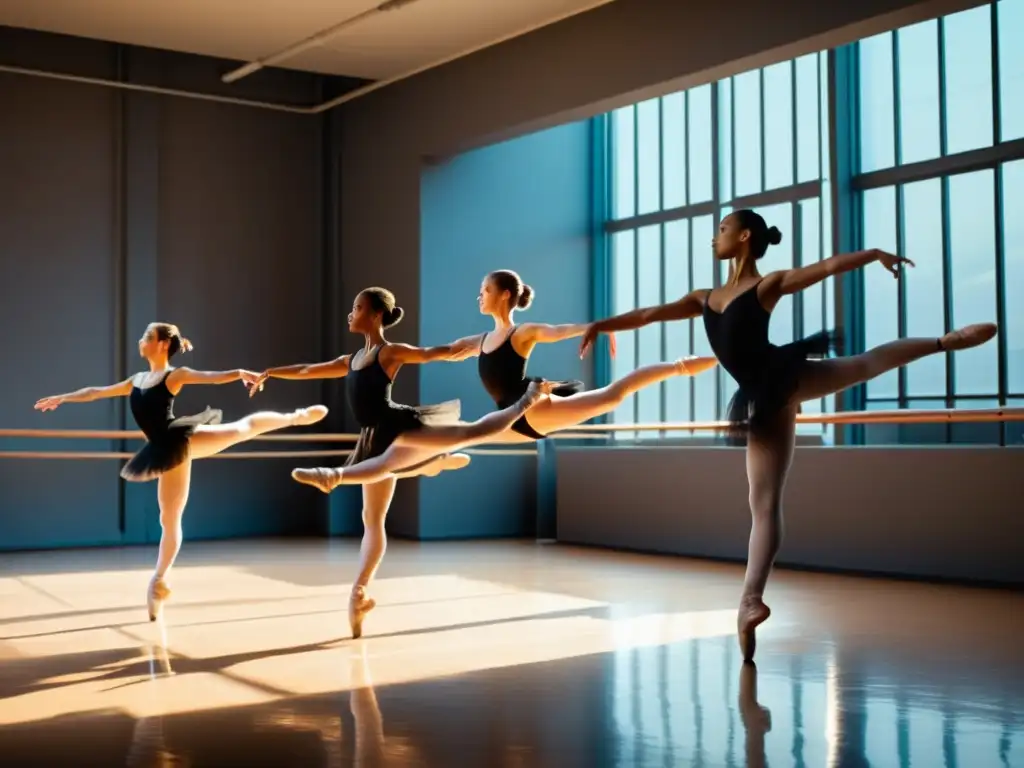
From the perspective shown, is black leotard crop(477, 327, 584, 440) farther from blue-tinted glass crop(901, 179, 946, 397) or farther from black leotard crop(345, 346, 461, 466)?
blue-tinted glass crop(901, 179, 946, 397)

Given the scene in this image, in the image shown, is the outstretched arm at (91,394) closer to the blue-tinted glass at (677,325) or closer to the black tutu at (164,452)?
the black tutu at (164,452)

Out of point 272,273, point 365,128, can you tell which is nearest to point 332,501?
point 272,273

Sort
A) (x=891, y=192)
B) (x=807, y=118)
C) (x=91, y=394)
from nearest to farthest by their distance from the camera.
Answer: (x=91, y=394) → (x=891, y=192) → (x=807, y=118)

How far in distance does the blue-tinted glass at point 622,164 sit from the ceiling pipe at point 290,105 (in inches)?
71.8

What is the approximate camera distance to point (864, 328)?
27.0 ft

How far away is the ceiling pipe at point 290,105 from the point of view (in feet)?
26.3

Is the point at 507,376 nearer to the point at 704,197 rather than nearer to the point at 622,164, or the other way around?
the point at 704,197

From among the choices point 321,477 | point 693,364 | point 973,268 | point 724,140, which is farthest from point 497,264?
point 321,477

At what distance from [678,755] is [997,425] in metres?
5.65

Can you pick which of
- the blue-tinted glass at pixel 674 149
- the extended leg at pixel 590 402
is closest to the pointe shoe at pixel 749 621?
the extended leg at pixel 590 402

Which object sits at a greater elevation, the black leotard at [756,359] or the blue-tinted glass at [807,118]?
the blue-tinted glass at [807,118]

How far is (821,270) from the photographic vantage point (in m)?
3.72

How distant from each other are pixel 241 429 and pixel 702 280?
16.8ft

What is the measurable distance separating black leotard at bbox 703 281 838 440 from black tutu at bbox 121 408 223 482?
2.41 m
